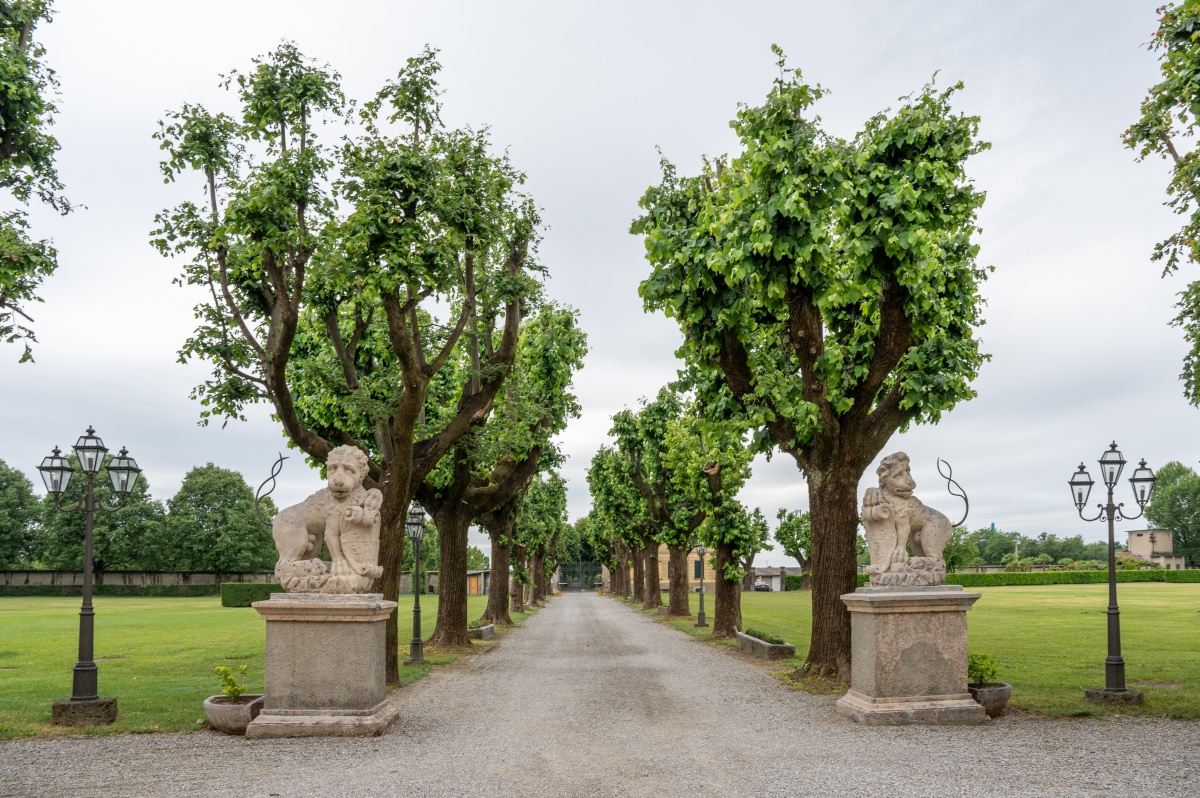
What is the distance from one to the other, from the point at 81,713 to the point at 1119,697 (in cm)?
1270

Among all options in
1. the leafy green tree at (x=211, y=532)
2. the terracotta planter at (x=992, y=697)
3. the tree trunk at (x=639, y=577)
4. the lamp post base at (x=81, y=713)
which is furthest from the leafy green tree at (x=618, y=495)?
the leafy green tree at (x=211, y=532)

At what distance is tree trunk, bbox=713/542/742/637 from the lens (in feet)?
79.8

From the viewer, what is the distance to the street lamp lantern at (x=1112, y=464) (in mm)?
13109

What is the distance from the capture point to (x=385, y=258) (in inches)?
501

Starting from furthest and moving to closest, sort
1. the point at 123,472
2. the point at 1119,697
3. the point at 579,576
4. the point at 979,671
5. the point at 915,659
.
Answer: the point at 579,576 < the point at 123,472 < the point at 1119,697 < the point at 979,671 < the point at 915,659

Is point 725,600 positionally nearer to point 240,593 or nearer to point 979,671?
point 979,671

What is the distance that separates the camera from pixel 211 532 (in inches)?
2591

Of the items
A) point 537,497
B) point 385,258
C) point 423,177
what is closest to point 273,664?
point 385,258

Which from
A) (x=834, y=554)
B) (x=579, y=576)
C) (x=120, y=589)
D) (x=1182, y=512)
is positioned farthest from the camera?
(x=579, y=576)

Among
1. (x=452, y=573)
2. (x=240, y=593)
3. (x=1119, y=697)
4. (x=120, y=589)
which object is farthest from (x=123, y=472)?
(x=120, y=589)

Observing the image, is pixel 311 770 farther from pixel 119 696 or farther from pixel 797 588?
pixel 797 588

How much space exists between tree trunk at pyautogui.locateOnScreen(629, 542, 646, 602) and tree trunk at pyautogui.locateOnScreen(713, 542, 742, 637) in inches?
1035

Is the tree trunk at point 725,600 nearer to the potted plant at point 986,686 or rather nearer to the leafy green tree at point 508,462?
the leafy green tree at point 508,462

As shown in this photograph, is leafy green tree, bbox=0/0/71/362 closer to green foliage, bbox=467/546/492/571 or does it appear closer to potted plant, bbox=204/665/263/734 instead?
potted plant, bbox=204/665/263/734
